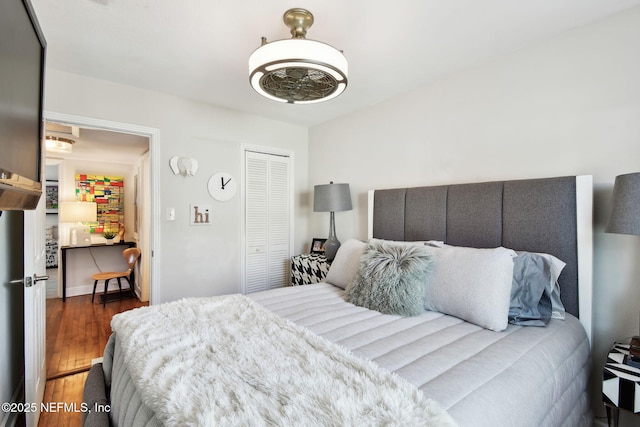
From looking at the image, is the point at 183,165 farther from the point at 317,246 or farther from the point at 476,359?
the point at 476,359

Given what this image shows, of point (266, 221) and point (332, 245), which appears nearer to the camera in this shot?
point (332, 245)

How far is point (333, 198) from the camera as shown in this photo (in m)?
3.08

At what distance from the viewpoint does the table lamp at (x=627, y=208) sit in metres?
1.31

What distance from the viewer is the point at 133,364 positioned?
3.76ft

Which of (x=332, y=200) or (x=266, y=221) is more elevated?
(x=332, y=200)

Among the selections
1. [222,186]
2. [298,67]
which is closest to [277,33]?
[298,67]

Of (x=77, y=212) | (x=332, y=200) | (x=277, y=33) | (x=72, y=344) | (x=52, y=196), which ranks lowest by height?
(x=72, y=344)

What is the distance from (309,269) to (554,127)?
235 centimetres

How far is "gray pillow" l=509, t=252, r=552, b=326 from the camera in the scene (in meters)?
1.57

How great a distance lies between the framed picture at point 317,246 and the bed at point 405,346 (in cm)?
127

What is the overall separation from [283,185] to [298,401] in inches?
120

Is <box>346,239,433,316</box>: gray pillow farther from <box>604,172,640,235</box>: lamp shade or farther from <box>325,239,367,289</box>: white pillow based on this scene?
<box>604,172,640,235</box>: lamp shade

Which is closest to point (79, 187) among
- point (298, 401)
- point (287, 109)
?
point (287, 109)

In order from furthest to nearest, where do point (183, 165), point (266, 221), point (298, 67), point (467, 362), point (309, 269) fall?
point (266, 221), point (309, 269), point (183, 165), point (298, 67), point (467, 362)
